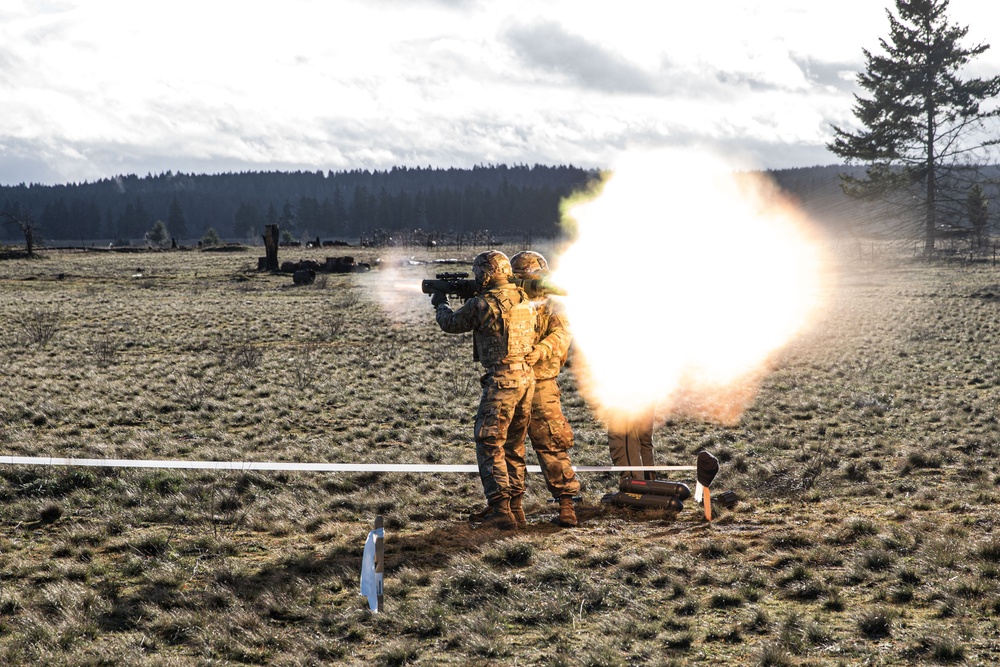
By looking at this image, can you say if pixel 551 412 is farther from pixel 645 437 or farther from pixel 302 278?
pixel 302 278

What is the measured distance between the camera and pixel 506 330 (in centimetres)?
711

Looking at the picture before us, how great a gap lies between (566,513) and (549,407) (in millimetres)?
1004

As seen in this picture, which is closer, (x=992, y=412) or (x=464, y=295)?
(x=464, y=295)

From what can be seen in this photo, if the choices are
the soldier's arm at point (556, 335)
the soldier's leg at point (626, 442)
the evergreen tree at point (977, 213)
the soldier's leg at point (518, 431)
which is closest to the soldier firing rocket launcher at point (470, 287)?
the soldier's arm at point (556, 335)

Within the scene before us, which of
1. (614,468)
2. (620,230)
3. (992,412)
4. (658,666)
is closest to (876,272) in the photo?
(992,412)

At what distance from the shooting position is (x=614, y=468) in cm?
839

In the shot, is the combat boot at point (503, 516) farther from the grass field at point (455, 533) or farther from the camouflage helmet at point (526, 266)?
the camouflage helmet at point (526, 266)

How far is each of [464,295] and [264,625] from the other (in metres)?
3.42

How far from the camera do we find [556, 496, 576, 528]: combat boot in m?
7.44

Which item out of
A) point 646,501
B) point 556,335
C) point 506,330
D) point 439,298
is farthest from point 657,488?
point 439,298

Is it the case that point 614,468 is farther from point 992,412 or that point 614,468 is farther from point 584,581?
point 992,412

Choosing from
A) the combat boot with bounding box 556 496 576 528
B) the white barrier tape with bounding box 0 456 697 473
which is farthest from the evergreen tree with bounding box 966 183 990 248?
the combat boot with bounding box 556 496 576 528

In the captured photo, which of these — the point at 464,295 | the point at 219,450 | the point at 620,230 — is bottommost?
the point at 219,450

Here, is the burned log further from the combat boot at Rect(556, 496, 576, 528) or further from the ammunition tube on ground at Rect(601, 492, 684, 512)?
the combat boot at Rect(556, 496, 576, 528)
